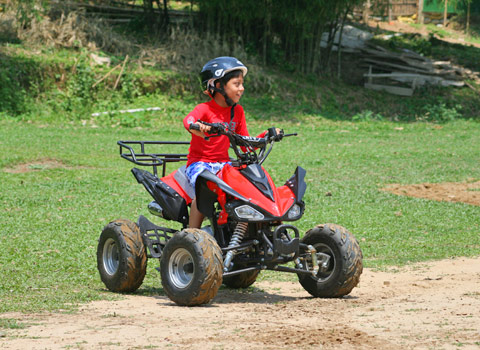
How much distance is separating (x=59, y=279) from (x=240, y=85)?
101 inches

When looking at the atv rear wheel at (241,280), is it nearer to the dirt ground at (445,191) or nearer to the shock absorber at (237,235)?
the shock absorber at (237,235)

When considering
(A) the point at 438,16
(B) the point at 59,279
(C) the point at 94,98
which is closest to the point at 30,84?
(C) the point at 94,98

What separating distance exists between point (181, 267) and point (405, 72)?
76.3ft

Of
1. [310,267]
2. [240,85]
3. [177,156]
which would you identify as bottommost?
[310,267]

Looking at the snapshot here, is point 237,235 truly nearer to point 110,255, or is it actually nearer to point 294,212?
point 294,212

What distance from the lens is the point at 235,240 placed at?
638cm

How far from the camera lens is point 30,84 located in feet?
73.8

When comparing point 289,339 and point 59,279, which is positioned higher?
point 289,339

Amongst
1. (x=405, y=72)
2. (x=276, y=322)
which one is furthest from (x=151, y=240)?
(x=405, y=72)

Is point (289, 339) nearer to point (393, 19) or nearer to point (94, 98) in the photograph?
point (94, 98)

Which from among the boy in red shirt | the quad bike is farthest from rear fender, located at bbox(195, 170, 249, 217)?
the boy in red shirt

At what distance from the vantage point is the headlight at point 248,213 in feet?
20.2

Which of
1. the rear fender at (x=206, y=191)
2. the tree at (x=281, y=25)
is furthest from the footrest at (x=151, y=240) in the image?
the tree at (x=281, y=25)

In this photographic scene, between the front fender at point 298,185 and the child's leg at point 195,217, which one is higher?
the front fender at point 298,185
